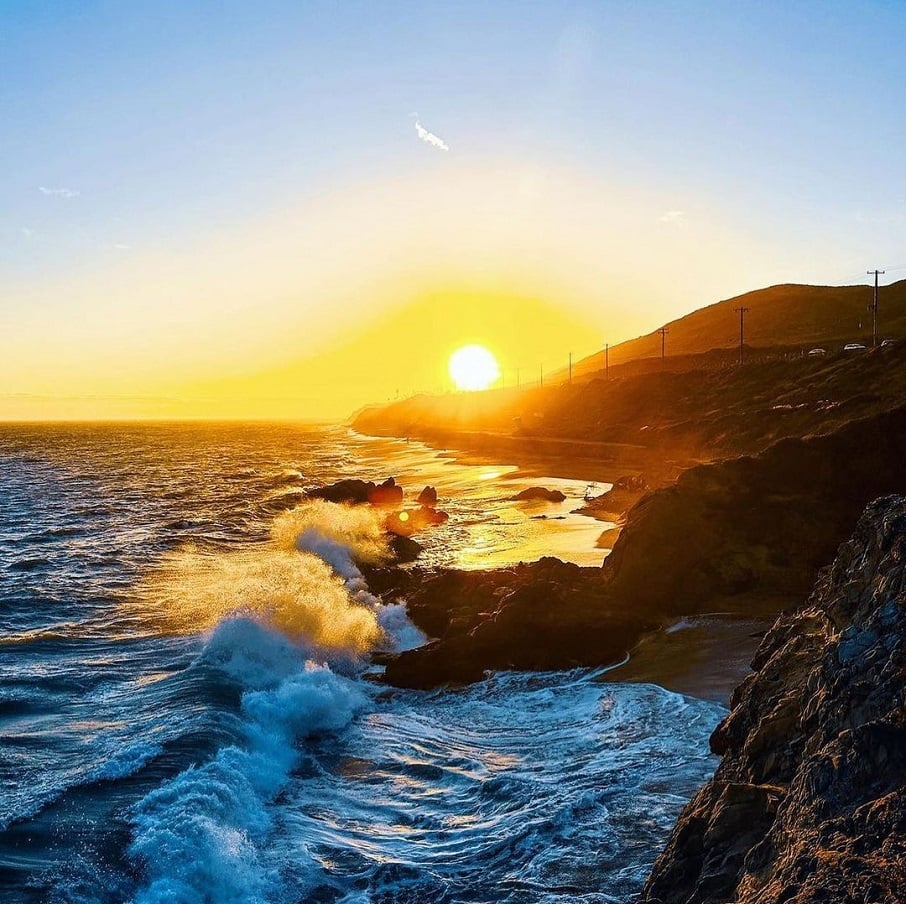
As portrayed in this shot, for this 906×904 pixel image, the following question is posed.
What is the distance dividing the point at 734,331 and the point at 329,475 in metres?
122

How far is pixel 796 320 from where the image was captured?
147750 mm

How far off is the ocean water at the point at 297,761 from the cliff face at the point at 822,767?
7.76ft

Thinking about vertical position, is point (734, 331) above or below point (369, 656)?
above

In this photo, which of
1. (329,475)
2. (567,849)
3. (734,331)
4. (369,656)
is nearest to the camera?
(567,849)

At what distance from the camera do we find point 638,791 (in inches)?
401

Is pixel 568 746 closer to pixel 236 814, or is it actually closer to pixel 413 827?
pixel 413 827

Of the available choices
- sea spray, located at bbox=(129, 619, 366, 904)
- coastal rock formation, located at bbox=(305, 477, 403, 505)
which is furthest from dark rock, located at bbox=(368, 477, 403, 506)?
sea spray, located at bbox=(129, 619, 366, 904)

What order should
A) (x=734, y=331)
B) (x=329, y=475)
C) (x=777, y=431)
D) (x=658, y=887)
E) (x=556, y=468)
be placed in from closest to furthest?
1. (x=658, y=887)
2. (x=777, y=431)
3. (x=556, y=468)
4. (x=329, y=475)
5. (x=734, y=331)

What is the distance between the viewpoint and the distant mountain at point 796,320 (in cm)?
12275

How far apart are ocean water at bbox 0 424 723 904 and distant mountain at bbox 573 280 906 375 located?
9820 cm

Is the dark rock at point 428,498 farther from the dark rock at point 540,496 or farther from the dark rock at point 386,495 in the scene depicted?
the dark rock at point 540,496

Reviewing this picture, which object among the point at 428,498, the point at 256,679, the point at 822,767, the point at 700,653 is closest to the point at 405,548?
the point at 428,498

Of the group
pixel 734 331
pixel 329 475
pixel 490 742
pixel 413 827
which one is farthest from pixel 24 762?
pixel 734 331

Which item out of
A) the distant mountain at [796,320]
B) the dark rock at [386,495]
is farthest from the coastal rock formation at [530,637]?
the distant mountain at [796,320]
